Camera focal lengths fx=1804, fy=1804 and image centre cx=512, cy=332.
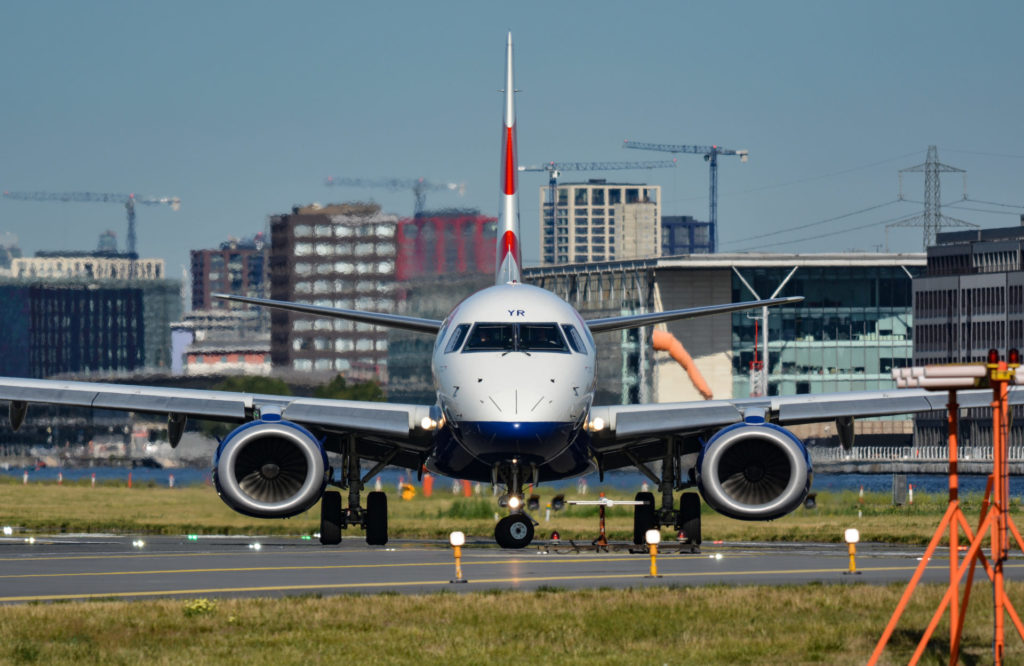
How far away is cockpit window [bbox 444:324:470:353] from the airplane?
0.09 ft

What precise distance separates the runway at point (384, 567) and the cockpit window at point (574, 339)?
3.67 m

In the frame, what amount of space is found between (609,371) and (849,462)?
19.6m

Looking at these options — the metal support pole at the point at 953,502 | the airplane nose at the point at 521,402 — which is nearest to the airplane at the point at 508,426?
the airplane nose at the point at 521,402

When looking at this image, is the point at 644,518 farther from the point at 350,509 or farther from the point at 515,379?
the point at 515,379

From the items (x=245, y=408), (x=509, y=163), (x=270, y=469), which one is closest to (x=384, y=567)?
(x=270, y=469)

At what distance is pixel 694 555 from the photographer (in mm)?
33500

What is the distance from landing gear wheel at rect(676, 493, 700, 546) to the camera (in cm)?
3450

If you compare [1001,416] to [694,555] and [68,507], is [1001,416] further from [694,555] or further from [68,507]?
[68,507]

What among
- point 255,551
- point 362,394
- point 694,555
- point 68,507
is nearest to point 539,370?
point 694,555

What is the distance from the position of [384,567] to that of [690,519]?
7.06 m

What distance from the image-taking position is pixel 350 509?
111 feet

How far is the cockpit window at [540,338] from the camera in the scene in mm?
29844

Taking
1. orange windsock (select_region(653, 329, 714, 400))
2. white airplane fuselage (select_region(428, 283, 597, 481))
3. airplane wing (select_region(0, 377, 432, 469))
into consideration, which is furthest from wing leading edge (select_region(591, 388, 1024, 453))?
orange windsock (select_region(653, 329, 714, 400))

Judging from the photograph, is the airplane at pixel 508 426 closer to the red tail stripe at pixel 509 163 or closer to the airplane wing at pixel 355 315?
the airplane wing at pixel 355 315
